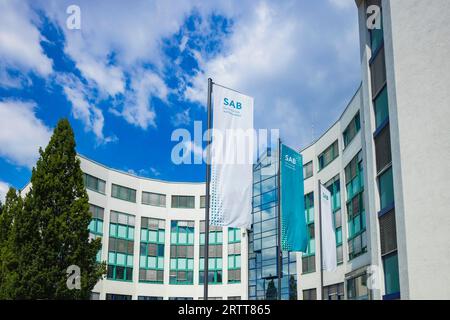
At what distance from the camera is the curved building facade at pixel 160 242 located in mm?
55594

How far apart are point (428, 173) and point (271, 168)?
36.2 meters

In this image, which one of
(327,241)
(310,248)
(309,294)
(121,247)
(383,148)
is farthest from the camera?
(121,247)

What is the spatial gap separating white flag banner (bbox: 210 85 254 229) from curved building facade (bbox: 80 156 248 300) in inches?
1520

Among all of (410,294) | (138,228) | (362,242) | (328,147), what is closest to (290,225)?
(410,294)

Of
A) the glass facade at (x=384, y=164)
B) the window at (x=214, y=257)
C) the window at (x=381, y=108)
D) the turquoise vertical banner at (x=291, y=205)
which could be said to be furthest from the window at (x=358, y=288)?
the window at (x=214, y=257)

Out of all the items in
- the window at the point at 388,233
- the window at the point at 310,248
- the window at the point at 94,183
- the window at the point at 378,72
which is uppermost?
the window at the point at 94,183

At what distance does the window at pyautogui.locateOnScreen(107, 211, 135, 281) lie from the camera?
55188 millimetres

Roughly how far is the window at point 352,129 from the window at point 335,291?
10084 millimetres

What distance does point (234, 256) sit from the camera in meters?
60.2

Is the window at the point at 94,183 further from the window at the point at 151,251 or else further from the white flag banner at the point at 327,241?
the white flag banner at the point at 327,241

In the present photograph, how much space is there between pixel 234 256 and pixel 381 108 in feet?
129

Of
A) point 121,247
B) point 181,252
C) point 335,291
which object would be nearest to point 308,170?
point 335,291

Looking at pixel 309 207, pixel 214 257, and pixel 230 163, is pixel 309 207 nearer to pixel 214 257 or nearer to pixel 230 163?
pixel 214 257
